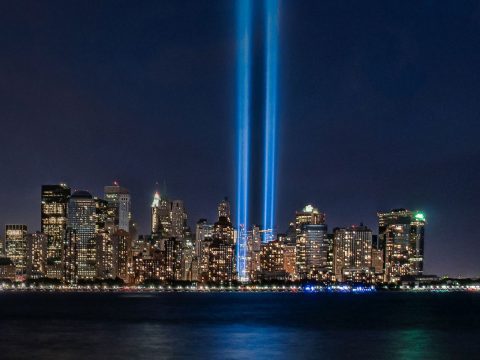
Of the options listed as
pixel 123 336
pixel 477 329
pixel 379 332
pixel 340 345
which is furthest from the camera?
pixel 477 329

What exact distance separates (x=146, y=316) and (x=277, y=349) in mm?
62550

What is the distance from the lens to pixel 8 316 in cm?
14450

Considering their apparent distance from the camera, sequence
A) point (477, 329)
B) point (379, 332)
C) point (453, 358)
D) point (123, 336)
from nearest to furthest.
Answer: point (453, 358), point (123, 336), point (379, 332), point (477, 329)

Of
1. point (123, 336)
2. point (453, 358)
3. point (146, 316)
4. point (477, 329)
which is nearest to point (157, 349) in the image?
point (123, 336)

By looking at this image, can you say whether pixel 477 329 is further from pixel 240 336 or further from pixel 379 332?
pixel 240 336

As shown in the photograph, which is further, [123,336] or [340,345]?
[123,336]

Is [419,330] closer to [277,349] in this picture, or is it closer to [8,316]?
[277,349]

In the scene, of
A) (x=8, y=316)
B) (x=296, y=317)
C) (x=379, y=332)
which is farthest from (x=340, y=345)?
(x=8, y=316)

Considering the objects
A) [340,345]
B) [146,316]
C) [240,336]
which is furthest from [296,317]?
[340,345]

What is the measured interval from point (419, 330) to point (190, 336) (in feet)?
99.9

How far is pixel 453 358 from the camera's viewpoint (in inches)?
3209

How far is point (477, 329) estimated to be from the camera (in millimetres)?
117375

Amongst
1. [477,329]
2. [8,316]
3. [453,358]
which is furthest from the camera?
[8,316]

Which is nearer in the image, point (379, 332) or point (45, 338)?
point (45, 338)
